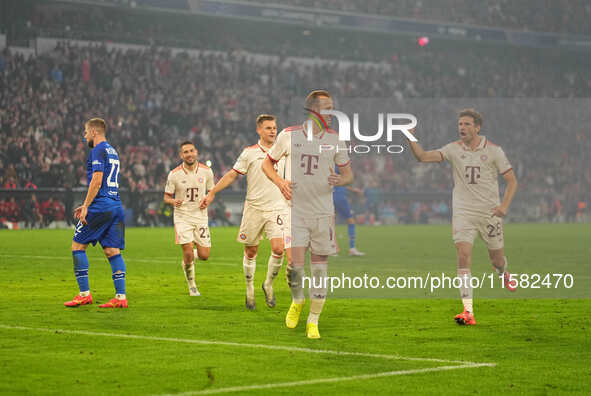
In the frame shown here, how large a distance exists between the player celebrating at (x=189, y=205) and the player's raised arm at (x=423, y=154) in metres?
4.05

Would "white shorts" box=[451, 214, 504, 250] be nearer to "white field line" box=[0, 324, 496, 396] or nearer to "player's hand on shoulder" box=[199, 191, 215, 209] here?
"white field line" box=[0, 324, 496, 396]

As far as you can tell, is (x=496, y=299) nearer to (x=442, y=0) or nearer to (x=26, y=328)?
(x=26, y=328)

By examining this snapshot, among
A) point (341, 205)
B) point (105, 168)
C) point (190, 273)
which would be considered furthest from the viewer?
point (341, 205)

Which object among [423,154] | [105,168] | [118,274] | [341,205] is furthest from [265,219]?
[341,205]

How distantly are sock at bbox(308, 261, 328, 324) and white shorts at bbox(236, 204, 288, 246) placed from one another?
2659 mm

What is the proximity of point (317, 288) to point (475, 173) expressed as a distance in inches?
108

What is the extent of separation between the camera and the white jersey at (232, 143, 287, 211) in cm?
1230

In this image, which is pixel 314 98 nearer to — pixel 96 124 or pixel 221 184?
pixel 221 184

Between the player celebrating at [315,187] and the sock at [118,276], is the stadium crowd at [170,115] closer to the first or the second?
the sock at [118,276]

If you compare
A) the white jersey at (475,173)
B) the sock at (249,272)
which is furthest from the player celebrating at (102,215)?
the white jersey at (475,173)

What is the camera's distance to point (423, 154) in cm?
1072

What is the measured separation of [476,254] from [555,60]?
42986 millimetres

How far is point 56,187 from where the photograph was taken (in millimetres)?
34156

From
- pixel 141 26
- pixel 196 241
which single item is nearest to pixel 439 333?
pixel 196 241
